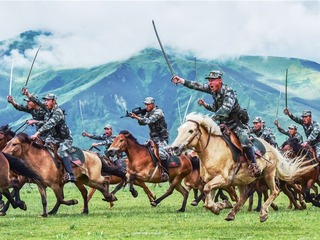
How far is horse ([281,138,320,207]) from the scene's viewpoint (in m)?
25.9

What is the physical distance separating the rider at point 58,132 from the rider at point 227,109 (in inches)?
194

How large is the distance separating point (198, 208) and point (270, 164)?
22.1ft

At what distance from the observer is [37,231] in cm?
1758

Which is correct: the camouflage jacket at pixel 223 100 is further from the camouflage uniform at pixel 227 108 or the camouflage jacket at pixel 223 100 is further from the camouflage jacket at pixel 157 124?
the camouflage jacket at pixel 157 124

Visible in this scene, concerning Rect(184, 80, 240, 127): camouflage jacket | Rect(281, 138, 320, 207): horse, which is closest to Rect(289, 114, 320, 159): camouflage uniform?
Rect(281, 138, 320, 207): horse

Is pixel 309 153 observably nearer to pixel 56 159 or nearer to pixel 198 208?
pixel 198 208

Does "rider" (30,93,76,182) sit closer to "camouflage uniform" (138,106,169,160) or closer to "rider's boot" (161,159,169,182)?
"camouflage uniform" (138,106,169,160)

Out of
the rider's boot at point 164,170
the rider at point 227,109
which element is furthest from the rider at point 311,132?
the rider at point 227,109

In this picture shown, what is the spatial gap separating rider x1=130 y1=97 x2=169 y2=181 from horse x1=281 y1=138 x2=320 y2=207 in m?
3.51

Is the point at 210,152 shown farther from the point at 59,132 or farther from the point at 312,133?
the point at 312,133

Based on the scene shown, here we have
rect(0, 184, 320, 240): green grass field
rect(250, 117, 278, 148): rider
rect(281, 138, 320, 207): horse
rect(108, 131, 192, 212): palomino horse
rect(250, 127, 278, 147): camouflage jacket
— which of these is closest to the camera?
rect(0, 184, 320, 240): green grass field

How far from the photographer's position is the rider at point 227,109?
1823 centimetres

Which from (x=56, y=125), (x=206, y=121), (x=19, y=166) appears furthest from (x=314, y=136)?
(x=19, y=166)

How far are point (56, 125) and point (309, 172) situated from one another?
8.07 metres
